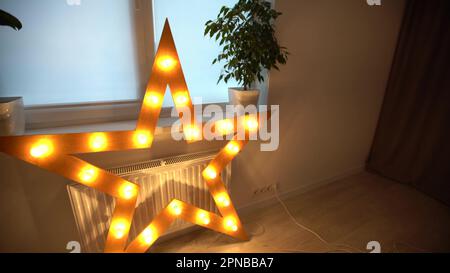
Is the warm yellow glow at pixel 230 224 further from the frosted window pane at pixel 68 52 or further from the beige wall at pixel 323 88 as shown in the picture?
the frosted window pane at pixel 68 52

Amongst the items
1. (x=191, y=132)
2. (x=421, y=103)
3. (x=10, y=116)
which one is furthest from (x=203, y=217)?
(x=421, y=103)

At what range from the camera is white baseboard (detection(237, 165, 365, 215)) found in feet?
6.47

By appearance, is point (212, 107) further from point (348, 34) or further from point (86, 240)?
point (348, 34)

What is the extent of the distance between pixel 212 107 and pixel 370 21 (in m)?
1.69

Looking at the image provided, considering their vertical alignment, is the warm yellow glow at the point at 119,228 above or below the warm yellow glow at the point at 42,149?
below

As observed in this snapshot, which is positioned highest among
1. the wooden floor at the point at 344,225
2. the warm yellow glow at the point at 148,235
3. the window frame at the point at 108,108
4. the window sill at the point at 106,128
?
the window frame at the point at 108,108

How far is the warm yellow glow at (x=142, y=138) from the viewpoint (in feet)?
3.42

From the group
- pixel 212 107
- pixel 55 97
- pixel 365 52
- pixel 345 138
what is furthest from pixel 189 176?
pixel 365 52

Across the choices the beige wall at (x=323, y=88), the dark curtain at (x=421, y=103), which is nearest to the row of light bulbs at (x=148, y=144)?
the beige wall at (x=323, y=88)

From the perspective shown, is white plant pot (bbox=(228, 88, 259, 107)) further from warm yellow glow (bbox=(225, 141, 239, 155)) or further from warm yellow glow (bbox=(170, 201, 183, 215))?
warm yellow glow (bbox=(170, 201, 183, 215))

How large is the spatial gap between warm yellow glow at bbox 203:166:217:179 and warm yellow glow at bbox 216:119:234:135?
0.83ft

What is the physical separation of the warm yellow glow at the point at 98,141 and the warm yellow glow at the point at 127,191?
24 cm

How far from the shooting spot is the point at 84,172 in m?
1.02

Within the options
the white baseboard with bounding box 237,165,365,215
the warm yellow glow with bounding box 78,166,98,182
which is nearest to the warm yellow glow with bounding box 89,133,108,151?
the warm yellow glow with bounding box 78,166,98,182
